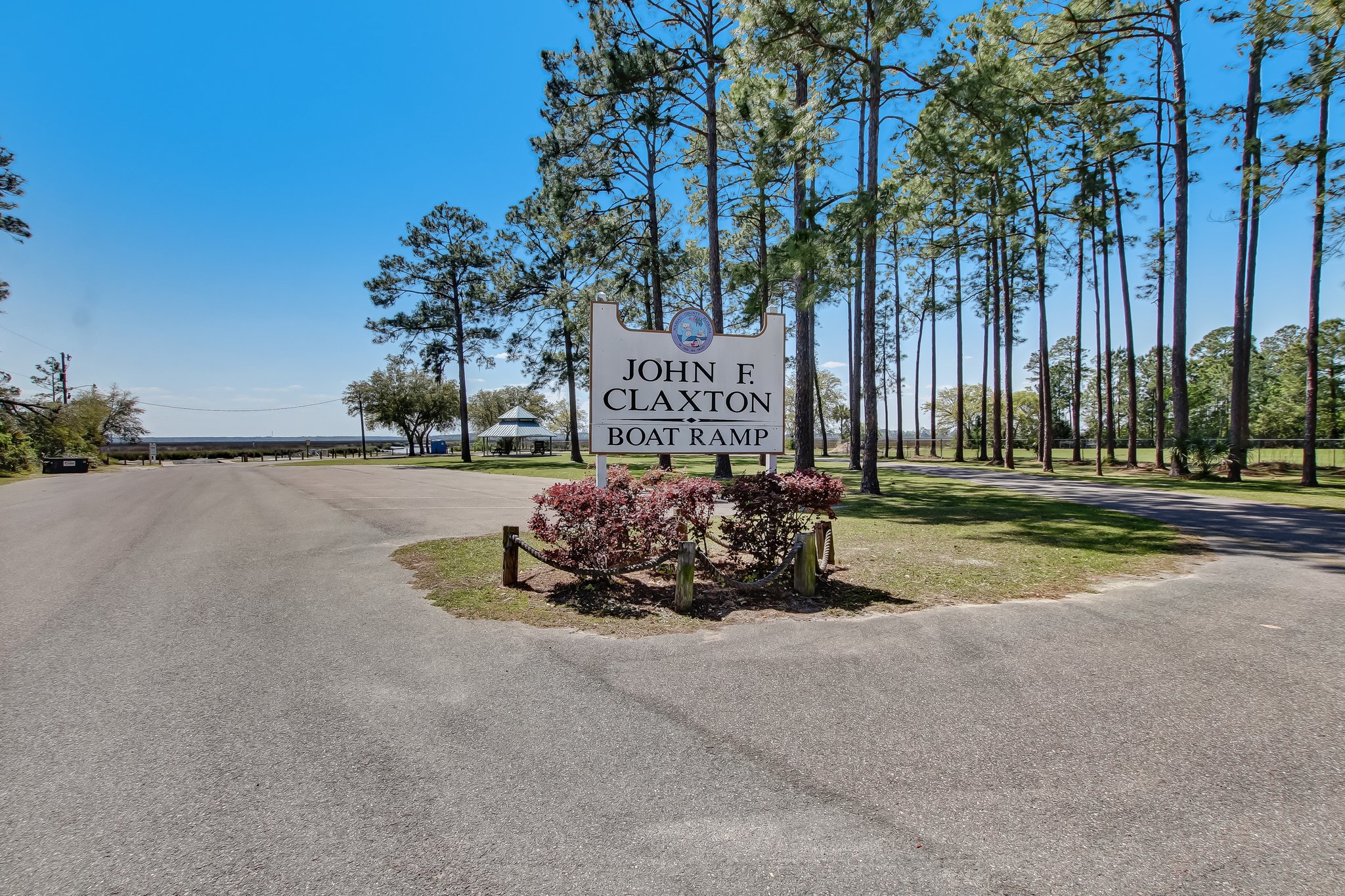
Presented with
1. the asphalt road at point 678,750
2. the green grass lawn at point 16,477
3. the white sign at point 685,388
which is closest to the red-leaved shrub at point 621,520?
the white sign at point 685,388

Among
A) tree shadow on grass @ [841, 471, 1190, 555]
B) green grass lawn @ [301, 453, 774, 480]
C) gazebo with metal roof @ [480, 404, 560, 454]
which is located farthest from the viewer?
gazebo with metal roof @ [480, 404, 560, 454]

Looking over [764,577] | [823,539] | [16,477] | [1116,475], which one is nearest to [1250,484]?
[1116,475]

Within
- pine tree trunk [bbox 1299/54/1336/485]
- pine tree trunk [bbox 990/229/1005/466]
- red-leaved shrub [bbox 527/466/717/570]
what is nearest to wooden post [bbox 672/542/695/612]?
red-leaved shrub [bbox 527/466/717/570]

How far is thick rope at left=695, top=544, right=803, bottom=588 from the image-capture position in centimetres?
593

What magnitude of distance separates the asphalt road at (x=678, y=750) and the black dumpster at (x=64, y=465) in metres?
43.5

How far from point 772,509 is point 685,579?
4.29 feet

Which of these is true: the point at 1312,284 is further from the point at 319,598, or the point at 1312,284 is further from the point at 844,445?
the point at 844,445

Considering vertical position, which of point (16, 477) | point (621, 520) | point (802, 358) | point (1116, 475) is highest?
point (802, 358)

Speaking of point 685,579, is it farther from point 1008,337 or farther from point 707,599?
point 1008,337

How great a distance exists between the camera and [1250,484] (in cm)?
1756

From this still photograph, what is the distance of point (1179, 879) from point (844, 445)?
64.2m

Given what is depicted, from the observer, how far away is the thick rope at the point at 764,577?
19.4ft

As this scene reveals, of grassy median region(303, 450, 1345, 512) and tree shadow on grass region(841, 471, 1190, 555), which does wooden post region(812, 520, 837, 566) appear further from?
tree shadow on grass region(841, 471, 1190, 555)

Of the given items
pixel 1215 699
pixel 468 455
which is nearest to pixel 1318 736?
pixel 1215 699
